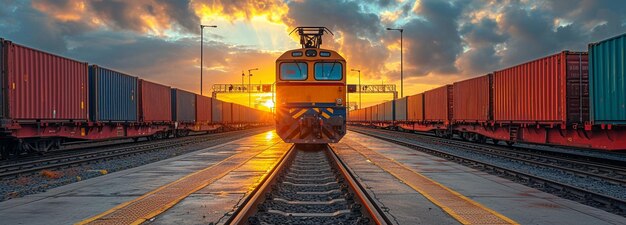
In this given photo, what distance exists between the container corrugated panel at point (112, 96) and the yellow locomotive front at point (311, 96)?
9.46m

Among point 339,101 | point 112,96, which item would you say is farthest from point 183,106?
point 339,101

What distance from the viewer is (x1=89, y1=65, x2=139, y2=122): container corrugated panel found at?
2164cm

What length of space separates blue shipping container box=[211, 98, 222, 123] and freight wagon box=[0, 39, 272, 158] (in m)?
15.3

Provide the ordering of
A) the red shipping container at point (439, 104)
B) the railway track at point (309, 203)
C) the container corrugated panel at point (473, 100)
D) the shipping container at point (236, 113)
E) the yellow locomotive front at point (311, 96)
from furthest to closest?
1. the shipping container at point (236, 113)
2. the red shipping container at point (439, 104)
3. the container corrugated panel at point (473, 100)
4. the yellow locomotive front at point (311, 96)
5. the railway track at point (309, 203)

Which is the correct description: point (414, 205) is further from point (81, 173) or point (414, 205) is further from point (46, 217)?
point (81, 173)

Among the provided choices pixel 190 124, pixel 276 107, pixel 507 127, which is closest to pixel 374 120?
pixel 190 124

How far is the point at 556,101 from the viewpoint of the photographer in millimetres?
16531

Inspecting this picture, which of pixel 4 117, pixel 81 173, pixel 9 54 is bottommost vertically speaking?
pixel 81 173

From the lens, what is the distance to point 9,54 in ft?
49.8

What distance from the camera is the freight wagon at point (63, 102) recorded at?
50.7ft

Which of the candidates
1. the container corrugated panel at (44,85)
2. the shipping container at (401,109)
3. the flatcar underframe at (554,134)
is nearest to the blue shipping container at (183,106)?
the container corrugated panel at (44,85)

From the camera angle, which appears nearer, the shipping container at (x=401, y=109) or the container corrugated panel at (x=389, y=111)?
the shipping container at (x=401, y=109)

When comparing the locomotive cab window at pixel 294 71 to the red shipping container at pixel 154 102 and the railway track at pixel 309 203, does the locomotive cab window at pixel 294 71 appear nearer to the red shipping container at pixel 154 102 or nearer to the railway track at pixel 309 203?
the railway track at pixel 309 203

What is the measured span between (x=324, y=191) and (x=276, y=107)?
10.0m
